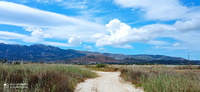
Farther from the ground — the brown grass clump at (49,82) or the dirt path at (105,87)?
the brown grass clump at (49,82)

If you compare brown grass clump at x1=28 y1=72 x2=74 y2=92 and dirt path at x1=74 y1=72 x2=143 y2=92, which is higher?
brown grass clump at x1=28 y1=72 x2=74 y2=92

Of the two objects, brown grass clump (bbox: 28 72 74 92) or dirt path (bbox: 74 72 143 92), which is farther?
dirt path (bbox: 74 72 143 92)

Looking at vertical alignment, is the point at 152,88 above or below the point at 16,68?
below

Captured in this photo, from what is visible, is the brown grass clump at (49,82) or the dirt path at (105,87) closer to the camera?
the brown grass clump at (49,82)

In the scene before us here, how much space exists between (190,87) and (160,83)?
2.59 m

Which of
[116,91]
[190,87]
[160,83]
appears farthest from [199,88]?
[116,91]

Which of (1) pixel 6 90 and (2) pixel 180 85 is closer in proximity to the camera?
(1) pixel 6 90

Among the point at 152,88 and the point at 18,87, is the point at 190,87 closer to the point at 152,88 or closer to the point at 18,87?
the point at 152,88

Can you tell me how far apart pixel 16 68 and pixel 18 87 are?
616cm

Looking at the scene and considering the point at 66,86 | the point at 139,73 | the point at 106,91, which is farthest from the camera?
the point at 139,73

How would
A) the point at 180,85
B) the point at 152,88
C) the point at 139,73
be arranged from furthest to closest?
1. the point at 139,73
2. the point at 152,88
3. the point at 180,85

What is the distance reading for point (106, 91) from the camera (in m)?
14.9

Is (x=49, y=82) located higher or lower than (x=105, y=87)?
higher

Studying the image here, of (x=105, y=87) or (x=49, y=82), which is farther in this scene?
(x=105, y=87)
